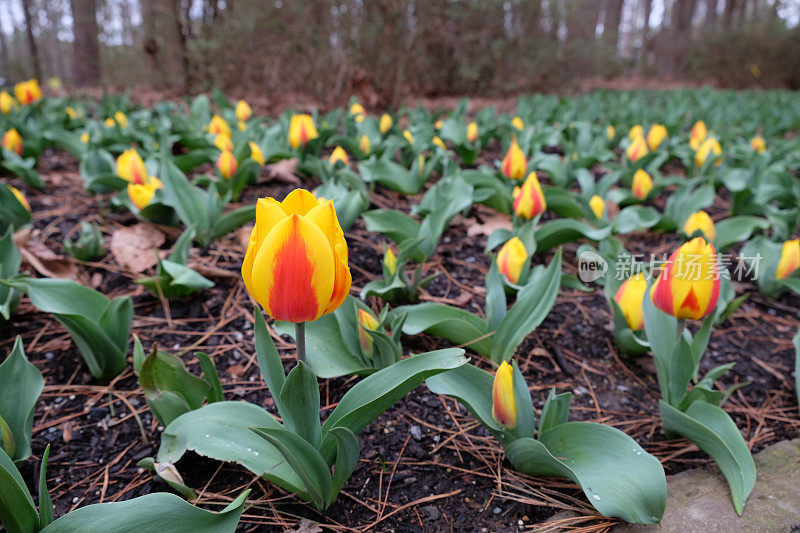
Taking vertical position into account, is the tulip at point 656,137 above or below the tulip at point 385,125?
below

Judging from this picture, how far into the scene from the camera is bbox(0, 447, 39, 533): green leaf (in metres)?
0.96

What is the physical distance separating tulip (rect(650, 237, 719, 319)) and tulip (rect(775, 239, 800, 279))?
3.49 feet

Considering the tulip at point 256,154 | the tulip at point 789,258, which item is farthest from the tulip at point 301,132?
the tulip at point 789,258

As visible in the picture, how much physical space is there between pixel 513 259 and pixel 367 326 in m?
0.68

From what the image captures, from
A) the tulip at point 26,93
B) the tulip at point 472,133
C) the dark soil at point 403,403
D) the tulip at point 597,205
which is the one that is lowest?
the dark soil at point 403,403

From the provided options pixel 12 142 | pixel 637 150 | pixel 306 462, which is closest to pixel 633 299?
pixel 306 462

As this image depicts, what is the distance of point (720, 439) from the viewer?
4.32ft

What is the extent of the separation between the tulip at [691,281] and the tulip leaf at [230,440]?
1.04 m

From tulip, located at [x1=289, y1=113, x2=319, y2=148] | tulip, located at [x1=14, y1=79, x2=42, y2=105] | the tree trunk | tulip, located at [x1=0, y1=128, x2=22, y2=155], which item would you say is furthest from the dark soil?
the tree trunk

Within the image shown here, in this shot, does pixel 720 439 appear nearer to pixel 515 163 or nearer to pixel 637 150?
pixel 515 163

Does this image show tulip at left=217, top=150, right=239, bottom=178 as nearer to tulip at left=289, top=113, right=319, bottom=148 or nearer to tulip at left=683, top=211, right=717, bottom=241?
tulip at left=289, top=113, right=319, bottom=148

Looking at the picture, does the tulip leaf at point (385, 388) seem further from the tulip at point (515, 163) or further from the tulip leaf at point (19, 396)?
the tulip at point (515, 163)

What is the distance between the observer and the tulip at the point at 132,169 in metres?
2.52

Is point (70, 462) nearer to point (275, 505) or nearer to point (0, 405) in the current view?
point (0, 405)
